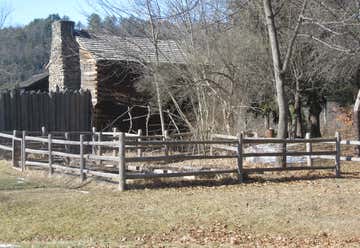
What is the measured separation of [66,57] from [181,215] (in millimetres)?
22915

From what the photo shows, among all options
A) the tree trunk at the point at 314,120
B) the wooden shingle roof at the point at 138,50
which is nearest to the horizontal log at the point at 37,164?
the wooden shingle roof at the point at 138,50

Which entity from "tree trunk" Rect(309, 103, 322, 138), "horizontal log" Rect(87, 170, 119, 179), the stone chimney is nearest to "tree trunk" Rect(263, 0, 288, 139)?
"horizontal log" Rect(87, 170, 119, 179)

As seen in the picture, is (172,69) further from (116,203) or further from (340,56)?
(116,203)

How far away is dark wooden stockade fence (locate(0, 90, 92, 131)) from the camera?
2562cm

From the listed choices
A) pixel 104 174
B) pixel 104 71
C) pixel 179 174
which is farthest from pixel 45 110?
pixel 179 174

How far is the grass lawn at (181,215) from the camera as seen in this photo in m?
10.5

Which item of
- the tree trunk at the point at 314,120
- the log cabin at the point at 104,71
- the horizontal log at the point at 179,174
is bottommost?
the horizontal log at the point at 179,174

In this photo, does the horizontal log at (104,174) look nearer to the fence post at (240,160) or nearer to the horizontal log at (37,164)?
the horizontal log at (37,164)

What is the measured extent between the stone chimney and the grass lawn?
58.5 ft

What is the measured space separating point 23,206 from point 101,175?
107 inches

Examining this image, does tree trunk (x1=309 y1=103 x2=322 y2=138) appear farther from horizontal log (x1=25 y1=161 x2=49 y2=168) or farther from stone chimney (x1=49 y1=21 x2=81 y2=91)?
horizontal log (x1=25 y1=161 x2=49 y2=168)

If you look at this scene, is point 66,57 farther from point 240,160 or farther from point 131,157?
point 131,157

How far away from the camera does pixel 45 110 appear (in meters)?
26.9

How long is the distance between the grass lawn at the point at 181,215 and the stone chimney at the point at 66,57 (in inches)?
702
